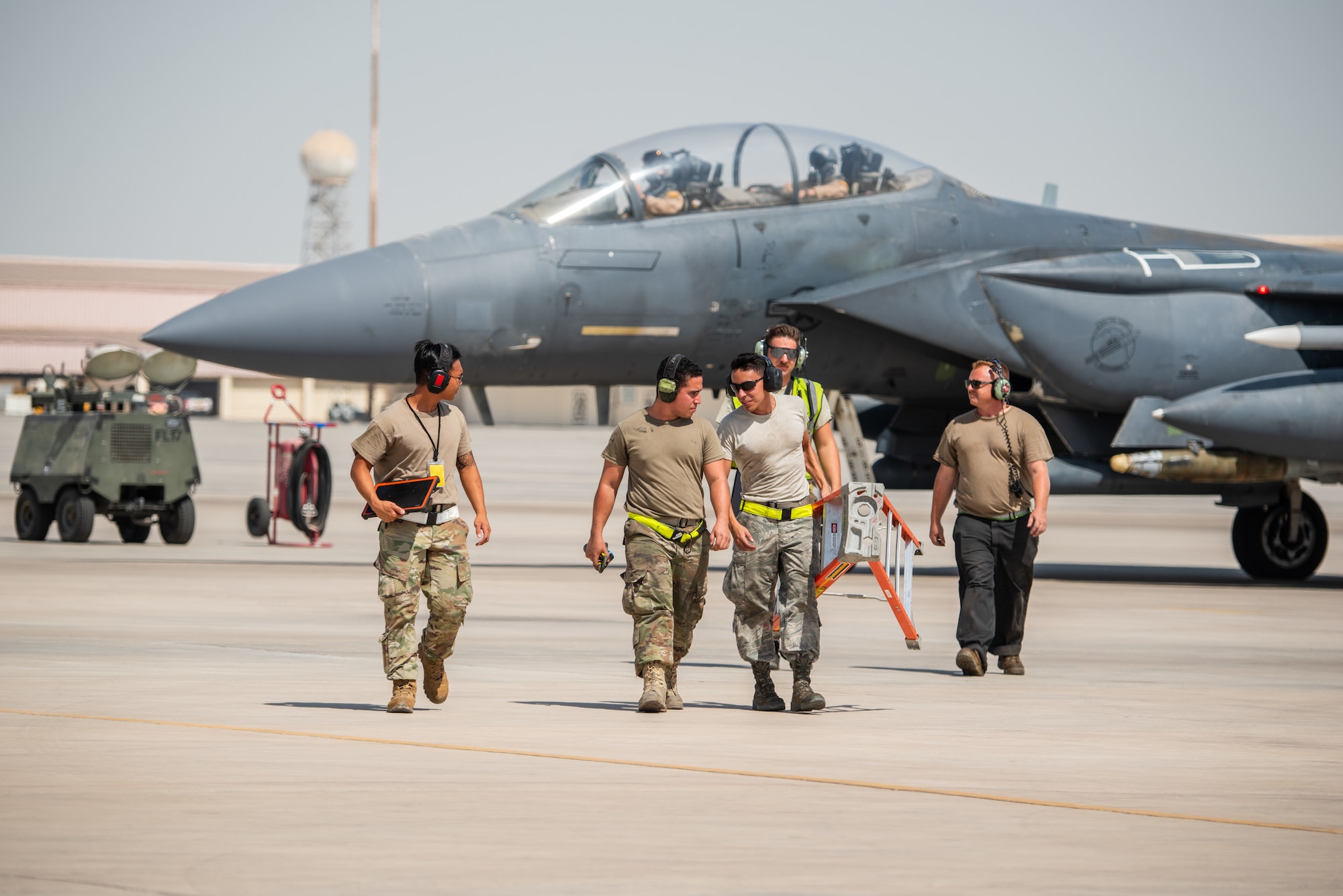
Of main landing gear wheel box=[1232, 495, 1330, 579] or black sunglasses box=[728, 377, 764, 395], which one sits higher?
black sunglasses box=[728, 377, 764, 395]

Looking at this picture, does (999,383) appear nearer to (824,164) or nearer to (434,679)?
(434,679)

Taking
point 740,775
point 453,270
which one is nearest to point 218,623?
point 453,270

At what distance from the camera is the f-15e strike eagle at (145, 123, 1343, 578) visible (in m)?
15.0

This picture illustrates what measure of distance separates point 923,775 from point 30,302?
84536 millimetres

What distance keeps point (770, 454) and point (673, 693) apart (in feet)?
4.14

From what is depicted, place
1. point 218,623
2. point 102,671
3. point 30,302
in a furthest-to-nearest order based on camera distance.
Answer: point 30,302, point 218,623, point 102,671

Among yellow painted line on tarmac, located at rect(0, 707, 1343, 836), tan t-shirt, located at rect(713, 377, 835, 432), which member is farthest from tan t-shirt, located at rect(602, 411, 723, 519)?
yellow painted line on tarmac, located at rect(0, 707, 1343, 836)

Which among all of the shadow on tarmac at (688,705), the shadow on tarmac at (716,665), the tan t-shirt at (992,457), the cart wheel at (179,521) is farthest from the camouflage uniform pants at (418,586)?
the cart wheel at (179,521)

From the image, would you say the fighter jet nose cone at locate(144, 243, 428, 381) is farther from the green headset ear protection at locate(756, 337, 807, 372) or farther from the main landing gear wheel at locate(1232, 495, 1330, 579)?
the main landing gear wheel at locate(1232, 495, 1330, 579)

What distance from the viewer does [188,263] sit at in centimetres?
8769

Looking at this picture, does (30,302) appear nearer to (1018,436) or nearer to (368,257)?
(368,257)

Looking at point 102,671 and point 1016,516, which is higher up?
point 1016,516

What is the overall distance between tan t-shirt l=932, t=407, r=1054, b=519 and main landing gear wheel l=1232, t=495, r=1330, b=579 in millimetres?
8140

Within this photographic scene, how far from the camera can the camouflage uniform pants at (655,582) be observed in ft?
27.1
